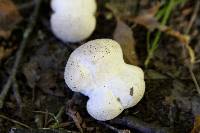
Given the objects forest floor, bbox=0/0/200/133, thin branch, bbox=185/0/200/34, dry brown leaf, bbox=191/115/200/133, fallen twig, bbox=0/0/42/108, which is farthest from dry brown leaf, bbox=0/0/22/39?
dry brown leaf, bbox=191/115/200/133

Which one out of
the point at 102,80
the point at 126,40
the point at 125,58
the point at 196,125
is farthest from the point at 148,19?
the point at 196,125

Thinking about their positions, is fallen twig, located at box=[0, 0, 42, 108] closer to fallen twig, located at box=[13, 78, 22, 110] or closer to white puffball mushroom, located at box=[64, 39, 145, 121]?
fallen twig, located at box=[13, 78, 22, 110]

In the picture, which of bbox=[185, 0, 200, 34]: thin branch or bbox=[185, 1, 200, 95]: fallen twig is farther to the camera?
bbox=[185, 0, 200, 34]: thin branch

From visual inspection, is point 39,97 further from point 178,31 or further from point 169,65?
point 178,31

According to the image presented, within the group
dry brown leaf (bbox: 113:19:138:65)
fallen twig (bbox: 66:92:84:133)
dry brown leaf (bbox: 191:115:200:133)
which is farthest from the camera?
dry brown leaf (bbox: 113:19:138:65)

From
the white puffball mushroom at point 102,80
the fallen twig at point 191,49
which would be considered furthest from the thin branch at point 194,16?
the white puffball mushroom at point 102,80

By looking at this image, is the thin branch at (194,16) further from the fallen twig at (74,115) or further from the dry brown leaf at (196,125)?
the fallen twig at (74,115)
